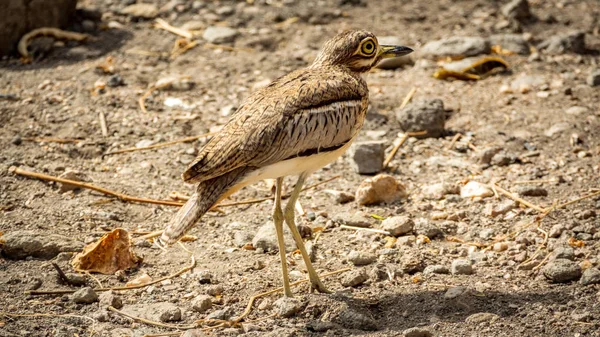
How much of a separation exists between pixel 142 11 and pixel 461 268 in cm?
505

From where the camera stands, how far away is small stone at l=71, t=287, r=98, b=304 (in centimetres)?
427

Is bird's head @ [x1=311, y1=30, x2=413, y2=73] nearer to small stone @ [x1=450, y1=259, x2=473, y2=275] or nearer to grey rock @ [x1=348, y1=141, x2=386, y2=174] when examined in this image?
grey rock @ [x1=348, y1=141, x2=386, y2=174]

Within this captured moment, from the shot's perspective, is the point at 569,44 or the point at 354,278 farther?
the point at 569,44

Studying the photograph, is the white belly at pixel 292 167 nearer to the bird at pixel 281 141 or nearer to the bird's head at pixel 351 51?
the bird at pixel 281 141

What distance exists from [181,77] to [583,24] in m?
3.99

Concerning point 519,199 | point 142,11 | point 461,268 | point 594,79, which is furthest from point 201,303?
point 142,11

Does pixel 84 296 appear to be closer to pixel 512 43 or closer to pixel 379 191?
pixel 379 191

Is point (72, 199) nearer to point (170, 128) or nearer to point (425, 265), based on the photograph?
point (170, 128)

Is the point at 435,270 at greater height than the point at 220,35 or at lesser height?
lesser

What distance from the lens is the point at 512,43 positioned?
769cm

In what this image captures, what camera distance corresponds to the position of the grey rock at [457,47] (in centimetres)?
755

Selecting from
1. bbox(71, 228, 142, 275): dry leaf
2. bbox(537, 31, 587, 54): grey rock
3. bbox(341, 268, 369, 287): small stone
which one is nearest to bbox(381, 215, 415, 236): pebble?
bbox(341, 268, 369, 287): small stone

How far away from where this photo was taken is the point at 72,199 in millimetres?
5406

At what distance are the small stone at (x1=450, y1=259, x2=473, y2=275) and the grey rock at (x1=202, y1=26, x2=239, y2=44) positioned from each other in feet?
13.2
